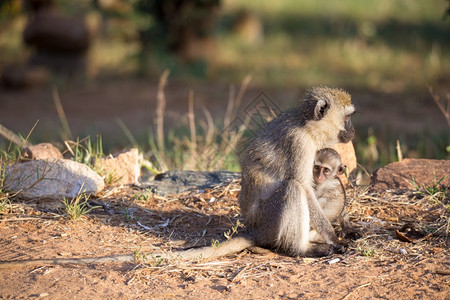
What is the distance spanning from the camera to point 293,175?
4402 millimetres

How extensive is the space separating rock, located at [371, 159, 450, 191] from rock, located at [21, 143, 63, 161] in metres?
3.13

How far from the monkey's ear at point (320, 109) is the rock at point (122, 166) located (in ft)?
6.64

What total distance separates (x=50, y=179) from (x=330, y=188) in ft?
8.05

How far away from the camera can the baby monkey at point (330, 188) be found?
4719mm

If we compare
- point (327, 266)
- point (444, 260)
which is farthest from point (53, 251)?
point (444, 260)

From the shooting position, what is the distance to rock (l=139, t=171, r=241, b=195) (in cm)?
558

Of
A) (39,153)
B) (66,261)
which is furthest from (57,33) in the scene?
(66,261)

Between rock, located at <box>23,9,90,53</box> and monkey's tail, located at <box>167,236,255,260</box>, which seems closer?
monkey's tail, located at <box>167,236,255,260</box>

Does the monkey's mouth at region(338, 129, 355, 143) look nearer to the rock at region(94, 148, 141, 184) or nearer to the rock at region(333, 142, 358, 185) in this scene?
the rock at region(333, 142, 358, 185)

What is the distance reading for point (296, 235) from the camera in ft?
14.1

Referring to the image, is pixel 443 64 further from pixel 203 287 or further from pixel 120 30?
pixel 203 287

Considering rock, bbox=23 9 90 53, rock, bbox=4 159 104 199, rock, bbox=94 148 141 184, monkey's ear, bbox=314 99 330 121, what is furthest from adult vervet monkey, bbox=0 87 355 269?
rock, bbox=23 9 90 53

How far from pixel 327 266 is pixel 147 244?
1382 millimetres

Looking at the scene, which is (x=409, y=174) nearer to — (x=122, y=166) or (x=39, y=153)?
(x=122, y=166)
